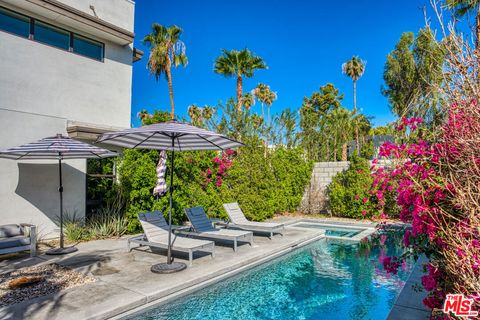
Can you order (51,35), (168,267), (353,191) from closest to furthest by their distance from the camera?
(168,267), (51,35), (353,191)

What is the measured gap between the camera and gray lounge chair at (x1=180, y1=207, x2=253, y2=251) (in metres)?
8.61

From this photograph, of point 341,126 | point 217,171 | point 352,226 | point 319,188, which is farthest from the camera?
point 341,126

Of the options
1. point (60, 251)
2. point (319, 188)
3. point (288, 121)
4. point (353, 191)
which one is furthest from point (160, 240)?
point (288, 121)

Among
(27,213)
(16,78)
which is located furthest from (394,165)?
(16,78)

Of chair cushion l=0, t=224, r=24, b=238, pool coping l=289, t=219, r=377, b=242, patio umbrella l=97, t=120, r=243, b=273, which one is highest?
patio umbrella l=97, t=120, r=243, b=273

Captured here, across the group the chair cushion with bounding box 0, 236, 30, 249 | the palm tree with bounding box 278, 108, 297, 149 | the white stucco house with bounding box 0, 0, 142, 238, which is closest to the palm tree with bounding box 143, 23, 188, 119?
the palm tree with bounding box 278, 108, 297, 149

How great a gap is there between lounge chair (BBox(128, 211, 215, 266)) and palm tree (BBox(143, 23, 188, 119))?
17.8 meters

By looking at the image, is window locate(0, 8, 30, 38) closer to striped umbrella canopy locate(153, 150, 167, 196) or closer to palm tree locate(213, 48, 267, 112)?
striped umbrella canopy locate(153, 150, 167, 196)

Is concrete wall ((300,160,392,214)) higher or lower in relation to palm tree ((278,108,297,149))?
lower

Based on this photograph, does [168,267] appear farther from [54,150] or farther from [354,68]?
[354,68]

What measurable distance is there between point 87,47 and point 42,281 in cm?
886

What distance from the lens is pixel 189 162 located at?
12.3 meters

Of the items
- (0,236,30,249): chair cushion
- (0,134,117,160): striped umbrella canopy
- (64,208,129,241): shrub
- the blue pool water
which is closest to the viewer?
the blue pool water

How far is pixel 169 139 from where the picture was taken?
7.67 m
